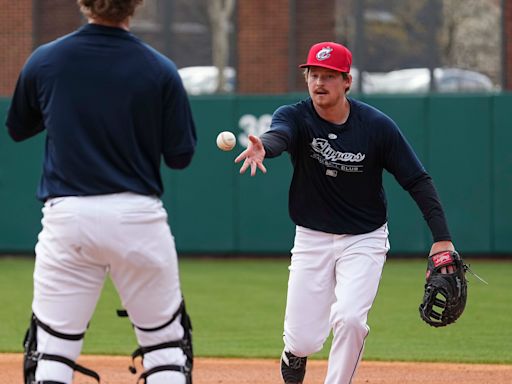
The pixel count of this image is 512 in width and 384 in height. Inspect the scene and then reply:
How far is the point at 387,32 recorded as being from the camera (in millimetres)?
18656

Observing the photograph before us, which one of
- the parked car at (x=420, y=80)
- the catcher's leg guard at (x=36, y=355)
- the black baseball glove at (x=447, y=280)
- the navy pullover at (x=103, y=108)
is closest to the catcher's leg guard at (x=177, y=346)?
the catcher's leg guard at (x=36, y=355)

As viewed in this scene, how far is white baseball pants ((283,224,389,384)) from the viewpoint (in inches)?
221

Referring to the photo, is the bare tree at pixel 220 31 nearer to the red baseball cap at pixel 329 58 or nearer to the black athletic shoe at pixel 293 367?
the black athletic shoe at pixel 293 367

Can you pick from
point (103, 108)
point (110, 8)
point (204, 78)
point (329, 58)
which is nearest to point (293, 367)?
point (329, 58)

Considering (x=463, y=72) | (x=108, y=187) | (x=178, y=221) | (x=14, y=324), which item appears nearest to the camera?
(x=108, y=187)

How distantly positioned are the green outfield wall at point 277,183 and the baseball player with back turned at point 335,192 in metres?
9.87

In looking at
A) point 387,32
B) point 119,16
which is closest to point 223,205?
point 387,32

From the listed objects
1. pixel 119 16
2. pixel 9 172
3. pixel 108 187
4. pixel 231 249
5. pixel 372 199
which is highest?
pixel 119 16

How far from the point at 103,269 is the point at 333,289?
6.66ft

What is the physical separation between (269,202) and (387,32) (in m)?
4.17

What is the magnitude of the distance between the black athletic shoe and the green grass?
2.30 meters

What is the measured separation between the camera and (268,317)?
1066cm

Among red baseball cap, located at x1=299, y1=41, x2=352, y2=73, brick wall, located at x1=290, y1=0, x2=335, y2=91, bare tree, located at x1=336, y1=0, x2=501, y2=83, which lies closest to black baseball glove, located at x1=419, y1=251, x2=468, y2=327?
red baseball cap, located at x1=299, y1=41, x2=352, y2=73

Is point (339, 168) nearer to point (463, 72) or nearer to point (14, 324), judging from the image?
point (14, 324)
